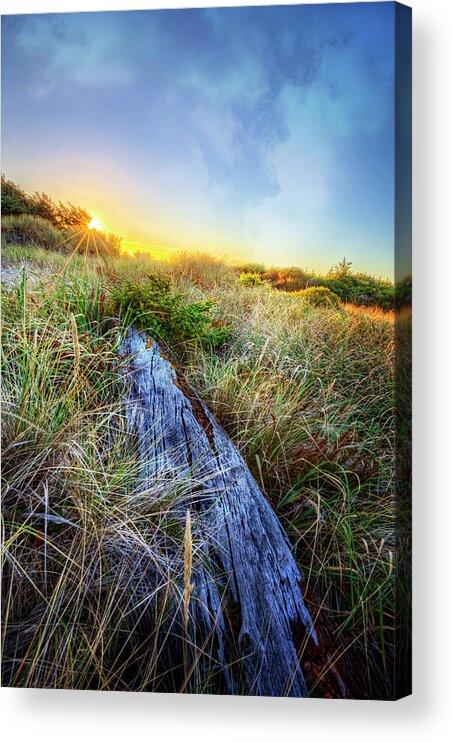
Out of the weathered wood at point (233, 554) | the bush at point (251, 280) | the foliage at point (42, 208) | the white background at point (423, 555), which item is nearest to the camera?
the weathered wood at point (233, 554)

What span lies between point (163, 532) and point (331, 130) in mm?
1982

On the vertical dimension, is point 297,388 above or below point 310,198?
below

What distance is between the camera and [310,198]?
4336 mm

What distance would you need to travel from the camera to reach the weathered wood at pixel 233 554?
416 centimetres


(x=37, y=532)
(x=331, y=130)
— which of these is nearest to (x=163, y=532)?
(x=37, y=532)

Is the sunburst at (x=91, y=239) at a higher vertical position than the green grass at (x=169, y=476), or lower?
higher

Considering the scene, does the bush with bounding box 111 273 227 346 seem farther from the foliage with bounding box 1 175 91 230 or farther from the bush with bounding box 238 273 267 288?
the foliage with bounding box 1 175 91 230

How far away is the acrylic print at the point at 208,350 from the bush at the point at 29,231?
0.01m

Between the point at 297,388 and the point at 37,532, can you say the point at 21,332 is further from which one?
the point at 297,388

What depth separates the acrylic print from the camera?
419 cm

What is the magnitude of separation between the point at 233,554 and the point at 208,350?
956mm

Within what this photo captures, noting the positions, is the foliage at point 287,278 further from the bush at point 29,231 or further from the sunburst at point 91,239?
the bush at point 29,231

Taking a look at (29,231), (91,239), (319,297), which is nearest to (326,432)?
(319,297)

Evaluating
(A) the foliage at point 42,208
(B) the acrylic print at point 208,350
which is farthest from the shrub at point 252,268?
(A) the foliage at point 42,208
